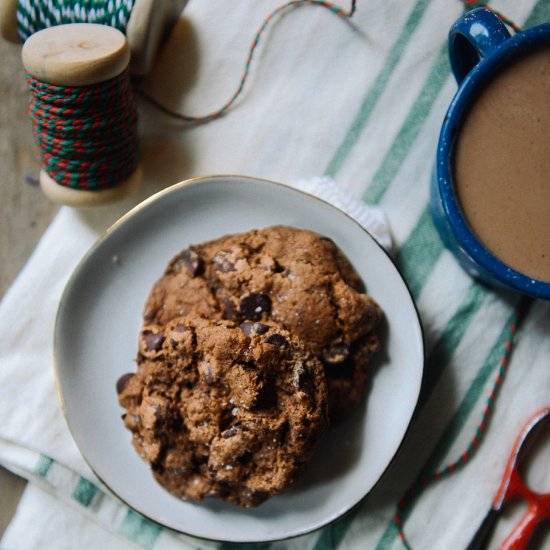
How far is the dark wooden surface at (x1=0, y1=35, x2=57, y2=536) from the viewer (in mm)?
1453

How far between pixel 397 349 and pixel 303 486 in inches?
12.1

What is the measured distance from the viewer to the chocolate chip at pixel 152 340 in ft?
3.87

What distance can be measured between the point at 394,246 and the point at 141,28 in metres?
0.63

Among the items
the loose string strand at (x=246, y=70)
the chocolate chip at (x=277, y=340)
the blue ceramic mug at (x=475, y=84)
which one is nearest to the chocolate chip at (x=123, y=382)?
the chocolate chip at (x=277, y=340)

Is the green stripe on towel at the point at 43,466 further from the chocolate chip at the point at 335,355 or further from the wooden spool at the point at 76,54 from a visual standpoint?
the wooden spool at the point at 76,54

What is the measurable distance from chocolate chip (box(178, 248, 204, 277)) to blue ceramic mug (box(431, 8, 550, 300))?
43cm

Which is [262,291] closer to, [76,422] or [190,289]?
[190,289]

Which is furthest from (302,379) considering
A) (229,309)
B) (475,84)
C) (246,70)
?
(246,70)

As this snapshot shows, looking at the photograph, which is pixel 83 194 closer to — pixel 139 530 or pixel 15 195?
pixel 15 195

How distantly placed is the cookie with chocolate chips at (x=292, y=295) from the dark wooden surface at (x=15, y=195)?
14.9 inches

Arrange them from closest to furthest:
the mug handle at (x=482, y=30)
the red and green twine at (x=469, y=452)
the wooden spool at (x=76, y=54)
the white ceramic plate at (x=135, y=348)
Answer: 1. the mug handle at (x=482, y=30)
2. the wooden spool at (x=76, y=54)
3. the white ceramic plate at (x=135, y=348)
4. the red and green twine at (x=469, y=452)

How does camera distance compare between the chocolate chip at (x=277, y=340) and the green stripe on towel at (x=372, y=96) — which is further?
the green stripe on towel at (x=372, y=96)

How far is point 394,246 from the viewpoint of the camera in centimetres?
139

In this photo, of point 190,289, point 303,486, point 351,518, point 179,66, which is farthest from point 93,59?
point 351,518
